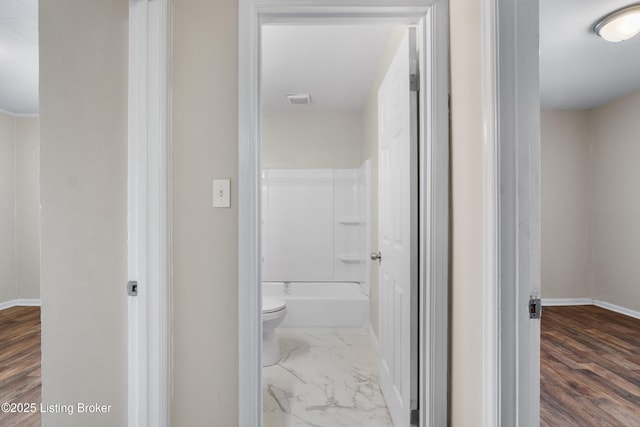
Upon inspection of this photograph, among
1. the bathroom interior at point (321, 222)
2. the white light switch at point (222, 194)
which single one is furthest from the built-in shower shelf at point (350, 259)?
the white light switch at point (222, 194)

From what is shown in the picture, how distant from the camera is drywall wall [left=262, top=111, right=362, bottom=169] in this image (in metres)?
4.27

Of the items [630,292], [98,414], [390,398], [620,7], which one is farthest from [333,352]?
[630,292]

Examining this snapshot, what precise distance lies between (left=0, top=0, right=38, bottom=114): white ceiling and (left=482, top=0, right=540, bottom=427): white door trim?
8.40ft

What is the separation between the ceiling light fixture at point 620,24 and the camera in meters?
2.23

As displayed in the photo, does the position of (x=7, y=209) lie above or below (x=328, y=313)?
above

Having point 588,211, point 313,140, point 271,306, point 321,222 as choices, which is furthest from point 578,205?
point 271,306

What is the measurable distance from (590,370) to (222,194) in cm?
284

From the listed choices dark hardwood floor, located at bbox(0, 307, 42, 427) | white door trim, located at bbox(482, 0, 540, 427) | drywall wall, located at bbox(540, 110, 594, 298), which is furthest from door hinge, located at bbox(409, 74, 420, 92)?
drywall wall, located at bbox(540, 110, 594, 298)

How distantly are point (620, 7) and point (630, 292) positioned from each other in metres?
3.15

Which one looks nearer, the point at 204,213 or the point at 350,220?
the point at 204,213

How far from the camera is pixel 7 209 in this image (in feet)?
13.6

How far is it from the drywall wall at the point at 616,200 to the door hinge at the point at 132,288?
15.8 ft

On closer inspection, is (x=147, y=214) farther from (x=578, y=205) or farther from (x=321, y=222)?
(x=578, y=205)

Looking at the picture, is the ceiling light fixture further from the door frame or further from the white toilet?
the white toilet
